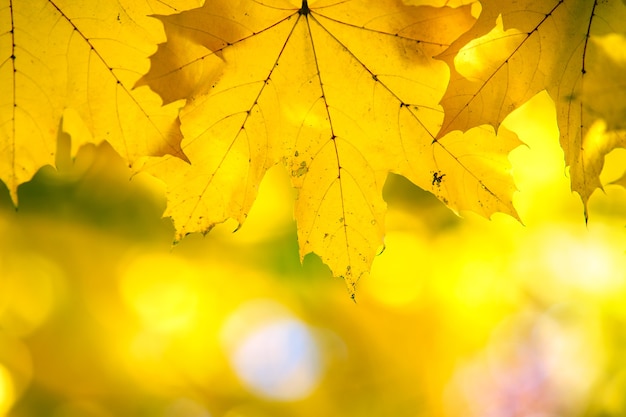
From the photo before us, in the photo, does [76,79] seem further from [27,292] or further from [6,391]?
[6,391]

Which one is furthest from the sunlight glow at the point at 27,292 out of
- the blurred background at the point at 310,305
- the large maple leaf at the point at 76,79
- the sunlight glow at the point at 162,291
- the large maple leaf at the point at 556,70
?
the large maple leaf at the point at 556,70

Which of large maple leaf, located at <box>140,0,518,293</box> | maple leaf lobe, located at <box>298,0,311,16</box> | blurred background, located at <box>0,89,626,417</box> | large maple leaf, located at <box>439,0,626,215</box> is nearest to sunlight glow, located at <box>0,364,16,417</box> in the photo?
blurred background, located at <box>0,89,626,417</box>

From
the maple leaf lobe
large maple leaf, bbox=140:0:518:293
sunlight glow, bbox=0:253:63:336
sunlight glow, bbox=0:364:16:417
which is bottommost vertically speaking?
large maple leaf, bbox=140:0:518:293

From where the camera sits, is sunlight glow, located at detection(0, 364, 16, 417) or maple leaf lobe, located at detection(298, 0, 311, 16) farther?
sunlight glow, located at detection(0, 364, 16, 417)

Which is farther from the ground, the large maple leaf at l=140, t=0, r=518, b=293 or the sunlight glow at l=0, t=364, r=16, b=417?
the sunlight glow at l=0, t=364, r=16, b=417

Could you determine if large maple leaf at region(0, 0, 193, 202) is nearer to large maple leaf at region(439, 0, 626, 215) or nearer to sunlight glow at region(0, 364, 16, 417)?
large maple leaf at region(439, 0, 626, 215)

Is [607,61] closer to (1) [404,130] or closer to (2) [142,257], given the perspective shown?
(1) [404,130]

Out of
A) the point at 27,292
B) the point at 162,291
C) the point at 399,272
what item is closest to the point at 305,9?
the point at 399,272

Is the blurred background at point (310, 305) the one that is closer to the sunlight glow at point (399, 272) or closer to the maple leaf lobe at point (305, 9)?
the sunlight glow at point (399, 272)

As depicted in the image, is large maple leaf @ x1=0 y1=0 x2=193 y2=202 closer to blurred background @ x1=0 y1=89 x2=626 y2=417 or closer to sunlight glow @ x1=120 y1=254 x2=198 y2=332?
blurred background @ x1=0 y1=89 x2=626 y2=417
